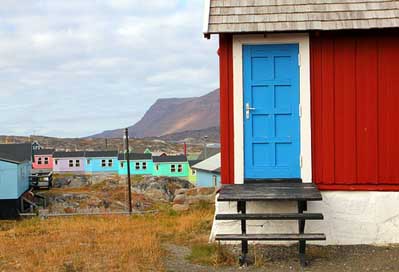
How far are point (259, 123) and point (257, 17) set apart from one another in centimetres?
173

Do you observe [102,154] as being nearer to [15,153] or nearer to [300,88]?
[15,153]

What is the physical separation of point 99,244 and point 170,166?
6884cm

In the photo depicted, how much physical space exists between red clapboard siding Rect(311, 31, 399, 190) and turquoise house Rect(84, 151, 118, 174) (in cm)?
7270

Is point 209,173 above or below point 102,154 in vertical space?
below

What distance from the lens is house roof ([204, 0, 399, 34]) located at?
898 centimetres

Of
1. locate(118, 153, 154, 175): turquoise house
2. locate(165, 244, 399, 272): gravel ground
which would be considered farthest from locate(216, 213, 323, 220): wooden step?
locate(118, 153, 154, 175): turquoise house

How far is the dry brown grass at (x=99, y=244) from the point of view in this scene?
832cm

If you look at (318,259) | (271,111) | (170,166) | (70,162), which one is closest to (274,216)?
(318,259)

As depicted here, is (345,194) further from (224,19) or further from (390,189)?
(224,19)

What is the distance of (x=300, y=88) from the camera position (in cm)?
936

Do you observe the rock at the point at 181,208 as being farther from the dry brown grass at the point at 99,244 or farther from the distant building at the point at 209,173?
the distant building at the point at 209,173

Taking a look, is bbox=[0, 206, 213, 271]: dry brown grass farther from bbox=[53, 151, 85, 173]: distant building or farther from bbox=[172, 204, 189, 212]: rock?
bbox=[53, 151, 85, 173]: distant building

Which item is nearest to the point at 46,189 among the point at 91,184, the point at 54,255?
the point at 91,184

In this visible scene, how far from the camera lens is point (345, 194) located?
930cm
